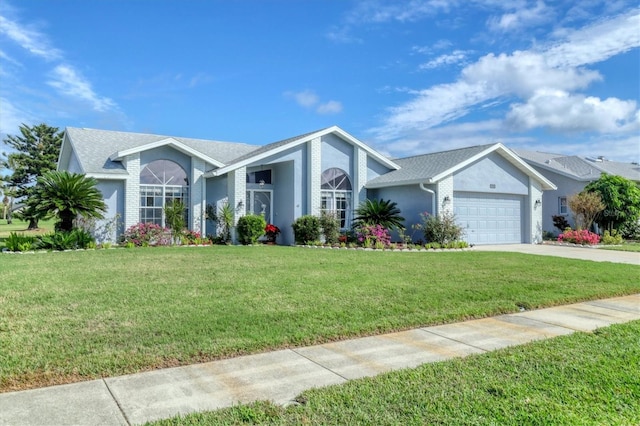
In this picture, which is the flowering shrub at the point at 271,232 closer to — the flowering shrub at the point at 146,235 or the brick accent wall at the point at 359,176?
the brick accent wall at the point at 359,176

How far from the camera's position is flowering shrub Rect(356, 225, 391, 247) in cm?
1836

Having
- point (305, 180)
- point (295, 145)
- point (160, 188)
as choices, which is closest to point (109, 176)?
point (160, 188)

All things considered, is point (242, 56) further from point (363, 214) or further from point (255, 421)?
point (255, 421)

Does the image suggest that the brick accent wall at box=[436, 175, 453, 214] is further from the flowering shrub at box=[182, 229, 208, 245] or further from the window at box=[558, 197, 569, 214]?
the window at box=[558, 197, 569, 214]

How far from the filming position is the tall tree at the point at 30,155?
1419 inches

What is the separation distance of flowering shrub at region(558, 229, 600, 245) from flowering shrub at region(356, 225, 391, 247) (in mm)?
9834

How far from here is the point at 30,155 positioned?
3688 centimetres

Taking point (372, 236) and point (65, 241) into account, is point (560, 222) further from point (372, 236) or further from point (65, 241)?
point (65, 241)

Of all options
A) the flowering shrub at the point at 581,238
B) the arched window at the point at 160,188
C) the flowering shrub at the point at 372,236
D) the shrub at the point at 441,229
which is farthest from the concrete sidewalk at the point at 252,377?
the flowering shrub at the point at 581,238

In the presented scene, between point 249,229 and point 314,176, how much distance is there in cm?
404

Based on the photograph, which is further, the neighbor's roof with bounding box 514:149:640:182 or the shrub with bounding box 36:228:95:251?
the neighbor's roof with bounding box 514:149:640:182

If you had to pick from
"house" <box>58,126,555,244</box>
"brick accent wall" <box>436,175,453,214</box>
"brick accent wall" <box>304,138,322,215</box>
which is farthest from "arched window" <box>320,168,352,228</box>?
"brick accent wall" <box>436,175,453,214</box>

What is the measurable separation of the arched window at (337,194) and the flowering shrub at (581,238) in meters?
11.0

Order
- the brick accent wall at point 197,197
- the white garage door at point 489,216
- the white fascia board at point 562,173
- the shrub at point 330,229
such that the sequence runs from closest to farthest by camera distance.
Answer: the shrub at point 330,229, the brick accent wall at point 197,197, the white garage door at point 489,216, the white fascia board at point 562,173
